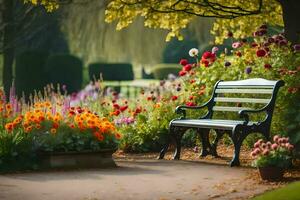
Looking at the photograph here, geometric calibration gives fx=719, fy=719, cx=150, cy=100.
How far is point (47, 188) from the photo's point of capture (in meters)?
6.92

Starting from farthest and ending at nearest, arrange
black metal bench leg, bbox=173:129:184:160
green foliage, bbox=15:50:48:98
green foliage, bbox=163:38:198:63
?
green foliage, bbox=163:38:198:63
green foliage, bbox=15:50:48:98
black metal bench leg, bbox=173:129:184:160

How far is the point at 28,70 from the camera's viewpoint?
23047mm

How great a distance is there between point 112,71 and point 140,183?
22.9 meters

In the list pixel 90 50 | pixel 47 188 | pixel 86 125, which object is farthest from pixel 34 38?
pixel 47 188

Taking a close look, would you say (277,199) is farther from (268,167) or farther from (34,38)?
(34,38)

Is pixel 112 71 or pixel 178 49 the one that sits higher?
pixel 178 49

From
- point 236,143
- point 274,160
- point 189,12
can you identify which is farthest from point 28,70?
point 274,160

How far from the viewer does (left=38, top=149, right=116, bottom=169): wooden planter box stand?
Answer: 8.30 m

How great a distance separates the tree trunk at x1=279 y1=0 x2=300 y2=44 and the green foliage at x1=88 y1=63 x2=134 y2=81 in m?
18.1

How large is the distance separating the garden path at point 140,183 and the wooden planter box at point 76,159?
0.75ft

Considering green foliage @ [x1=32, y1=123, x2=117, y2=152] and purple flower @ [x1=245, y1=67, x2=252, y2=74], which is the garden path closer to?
green foliage @ [x1=32, y1=123, x2=117, y2=152]

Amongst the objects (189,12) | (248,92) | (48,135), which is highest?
(189,12)

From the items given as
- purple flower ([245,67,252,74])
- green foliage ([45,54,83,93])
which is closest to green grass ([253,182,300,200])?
purple flower ([245,67,252,74])

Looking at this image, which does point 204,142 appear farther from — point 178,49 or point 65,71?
point 178,49
